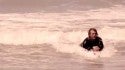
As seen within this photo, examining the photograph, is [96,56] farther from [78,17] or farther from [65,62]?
[78,17]

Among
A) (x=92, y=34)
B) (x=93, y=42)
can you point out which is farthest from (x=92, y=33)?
(x=93, y=42)

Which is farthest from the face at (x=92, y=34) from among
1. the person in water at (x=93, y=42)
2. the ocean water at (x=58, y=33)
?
the ocean water at (x=58, y=33)

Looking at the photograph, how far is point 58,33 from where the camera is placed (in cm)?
1416

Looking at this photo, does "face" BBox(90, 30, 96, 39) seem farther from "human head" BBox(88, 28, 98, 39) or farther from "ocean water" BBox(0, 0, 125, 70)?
"ocean water" BBox(0, 0, 125, 70)

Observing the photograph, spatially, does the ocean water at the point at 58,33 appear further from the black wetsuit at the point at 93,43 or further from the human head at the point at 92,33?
the human head at the point at 92,33

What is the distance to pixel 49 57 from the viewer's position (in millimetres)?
10789

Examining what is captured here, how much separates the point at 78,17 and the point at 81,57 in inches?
247

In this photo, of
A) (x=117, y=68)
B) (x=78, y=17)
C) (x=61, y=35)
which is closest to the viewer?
(x=117, y=68)

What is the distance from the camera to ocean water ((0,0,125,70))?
10062mm

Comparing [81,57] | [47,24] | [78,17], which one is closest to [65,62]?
[81,57]

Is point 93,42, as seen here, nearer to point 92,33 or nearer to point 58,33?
point 92,33

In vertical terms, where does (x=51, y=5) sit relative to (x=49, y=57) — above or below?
above

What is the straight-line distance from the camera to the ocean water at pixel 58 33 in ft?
33.0

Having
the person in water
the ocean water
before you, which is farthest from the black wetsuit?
the ocean water
